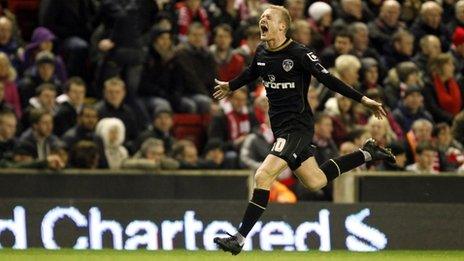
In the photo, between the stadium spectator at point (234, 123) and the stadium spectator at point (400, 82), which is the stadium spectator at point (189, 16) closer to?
the stadium spectator at point (234, 123)

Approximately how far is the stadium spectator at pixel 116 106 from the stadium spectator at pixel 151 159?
944 mm

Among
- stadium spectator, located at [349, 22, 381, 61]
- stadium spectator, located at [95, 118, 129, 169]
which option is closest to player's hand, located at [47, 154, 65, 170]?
stadium spectator, located at [95, 118, 129, 169]

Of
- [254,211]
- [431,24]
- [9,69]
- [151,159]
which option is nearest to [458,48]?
[431,24]

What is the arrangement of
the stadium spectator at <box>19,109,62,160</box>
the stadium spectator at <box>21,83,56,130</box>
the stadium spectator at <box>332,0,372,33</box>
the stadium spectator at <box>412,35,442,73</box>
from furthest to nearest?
1. the stadium spectator at <box>332,0,372,33</box>
2. the stadium spectator at <box>412,35,442,73</box>
3. the stadium spectator at <box>21,83,56,130</box>
4. the stadium spectator at <box>19,109,62,160</box>

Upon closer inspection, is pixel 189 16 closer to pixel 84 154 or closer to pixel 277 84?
pixel 84 154

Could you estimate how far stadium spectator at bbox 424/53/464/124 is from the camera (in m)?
17.2

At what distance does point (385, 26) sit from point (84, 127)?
16.8ft

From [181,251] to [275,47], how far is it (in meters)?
2.61

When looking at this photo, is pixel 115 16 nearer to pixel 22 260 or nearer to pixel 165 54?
pixel 165 54

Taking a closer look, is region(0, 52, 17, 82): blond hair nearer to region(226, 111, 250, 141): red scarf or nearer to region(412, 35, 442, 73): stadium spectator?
region(226, 111, 250, 141): red scarf

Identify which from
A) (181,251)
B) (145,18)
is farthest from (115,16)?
(181,251)

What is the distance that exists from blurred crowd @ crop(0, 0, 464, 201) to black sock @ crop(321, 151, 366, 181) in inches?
111

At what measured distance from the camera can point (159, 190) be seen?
1442cm

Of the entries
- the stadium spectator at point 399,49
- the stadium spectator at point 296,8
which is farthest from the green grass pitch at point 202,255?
the stadium spectator at point 296,8
